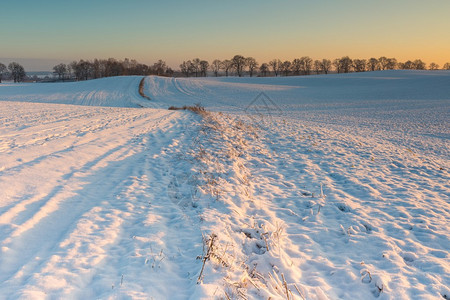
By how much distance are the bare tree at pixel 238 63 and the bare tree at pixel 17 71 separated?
85998 millimetres

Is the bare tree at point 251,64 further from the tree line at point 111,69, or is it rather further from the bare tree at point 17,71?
the bare tree at point 17,71

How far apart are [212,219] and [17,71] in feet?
438

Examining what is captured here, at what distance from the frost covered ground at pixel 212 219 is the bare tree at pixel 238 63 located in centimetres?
11388

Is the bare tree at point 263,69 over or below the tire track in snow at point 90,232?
over

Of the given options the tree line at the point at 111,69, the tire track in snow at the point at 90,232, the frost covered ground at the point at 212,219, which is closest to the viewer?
the tire track in snow at the point at 90,232

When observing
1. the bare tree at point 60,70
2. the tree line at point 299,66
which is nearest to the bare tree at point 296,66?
the tree line at point 299,66

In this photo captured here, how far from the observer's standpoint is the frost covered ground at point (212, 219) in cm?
360

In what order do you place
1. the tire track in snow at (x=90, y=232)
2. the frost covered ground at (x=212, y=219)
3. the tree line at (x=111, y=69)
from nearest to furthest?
the tire track in snow at (x=90, y=232), the frost covered ground at (x=212, y=219), the tree line at (x=111, y=69)

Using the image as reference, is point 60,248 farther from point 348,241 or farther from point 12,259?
point 348,241

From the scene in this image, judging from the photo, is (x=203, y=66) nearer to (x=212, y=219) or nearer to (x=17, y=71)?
(x=17, y=71)

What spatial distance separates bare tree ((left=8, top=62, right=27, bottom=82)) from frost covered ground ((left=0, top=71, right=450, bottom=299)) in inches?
4790

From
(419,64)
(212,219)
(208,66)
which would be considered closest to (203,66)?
(208,66)

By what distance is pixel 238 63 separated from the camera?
394 ft

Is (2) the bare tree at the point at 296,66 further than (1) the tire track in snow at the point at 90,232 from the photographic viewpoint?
Yes
